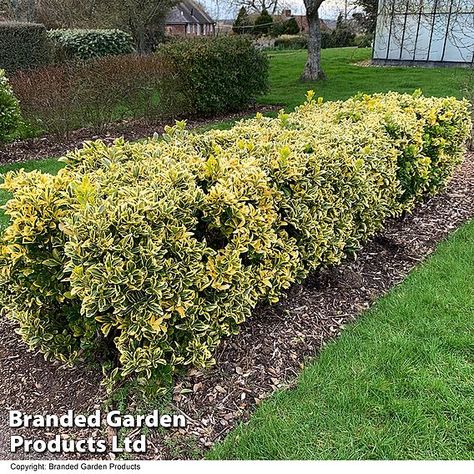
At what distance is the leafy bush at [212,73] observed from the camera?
9.70 meters

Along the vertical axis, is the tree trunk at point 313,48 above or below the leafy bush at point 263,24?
below

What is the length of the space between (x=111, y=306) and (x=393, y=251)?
285 centimetres

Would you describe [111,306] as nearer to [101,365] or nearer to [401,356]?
[101,365]

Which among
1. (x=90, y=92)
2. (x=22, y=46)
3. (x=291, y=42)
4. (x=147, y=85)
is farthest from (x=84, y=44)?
(x=291, y=42)

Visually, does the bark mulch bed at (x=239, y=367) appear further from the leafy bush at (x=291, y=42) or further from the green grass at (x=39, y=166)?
the leafy bush at (x=291, y=42)

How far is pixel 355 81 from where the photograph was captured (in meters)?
14.6

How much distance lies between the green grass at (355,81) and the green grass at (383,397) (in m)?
8.88

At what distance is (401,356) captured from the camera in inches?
117

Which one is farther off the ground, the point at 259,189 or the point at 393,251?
the point at 259,189

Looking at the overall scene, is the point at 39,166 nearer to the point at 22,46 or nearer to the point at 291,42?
the point at 22,46

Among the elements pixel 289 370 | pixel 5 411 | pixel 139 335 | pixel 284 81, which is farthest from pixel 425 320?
pixel 284 81

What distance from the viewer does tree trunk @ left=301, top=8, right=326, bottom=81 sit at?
13.9 meters

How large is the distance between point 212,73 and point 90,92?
8.83ft

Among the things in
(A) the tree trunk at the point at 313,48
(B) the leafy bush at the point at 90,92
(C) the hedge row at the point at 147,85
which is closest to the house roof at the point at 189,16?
(A) the tree trunk at the point at 313,48
